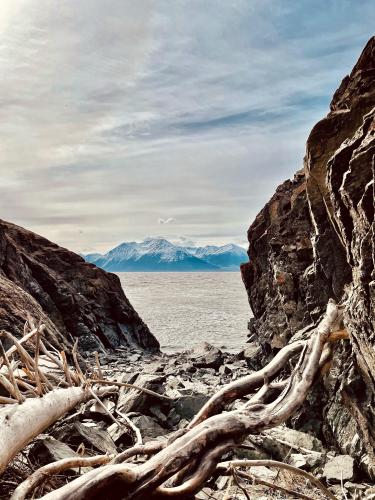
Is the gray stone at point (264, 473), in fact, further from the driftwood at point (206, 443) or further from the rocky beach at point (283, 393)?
the driftwood at point (206, 443)

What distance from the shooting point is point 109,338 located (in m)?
34.5

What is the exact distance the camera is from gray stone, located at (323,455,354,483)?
313 inches

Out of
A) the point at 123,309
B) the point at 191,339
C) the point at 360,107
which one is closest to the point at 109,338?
the point at 123,309

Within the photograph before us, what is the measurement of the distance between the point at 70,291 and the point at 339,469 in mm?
28299

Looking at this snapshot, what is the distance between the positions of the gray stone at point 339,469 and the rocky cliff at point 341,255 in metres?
0.23

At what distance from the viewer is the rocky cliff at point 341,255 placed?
5.95 meters

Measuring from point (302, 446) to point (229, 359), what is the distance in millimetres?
19164

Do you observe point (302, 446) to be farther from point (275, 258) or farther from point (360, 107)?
point (275, 258)

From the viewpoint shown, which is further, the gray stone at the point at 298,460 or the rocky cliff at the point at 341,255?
the gray stone at the point at 298,460

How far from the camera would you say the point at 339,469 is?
817 centimetres

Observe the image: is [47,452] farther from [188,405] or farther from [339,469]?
[188,405]

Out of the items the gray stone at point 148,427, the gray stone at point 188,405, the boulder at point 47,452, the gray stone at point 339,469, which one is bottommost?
the gray stone at point 339,469

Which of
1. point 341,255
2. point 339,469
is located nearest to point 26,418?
point 339,469

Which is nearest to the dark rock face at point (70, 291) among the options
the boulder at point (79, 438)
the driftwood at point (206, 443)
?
the boulder at point (79, 438)
